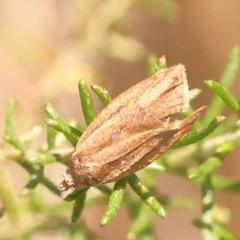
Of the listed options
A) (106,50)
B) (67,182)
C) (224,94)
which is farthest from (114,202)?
(106,50)

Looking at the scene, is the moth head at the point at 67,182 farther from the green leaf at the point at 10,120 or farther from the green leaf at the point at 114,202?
the green leaf at the point at 10,120

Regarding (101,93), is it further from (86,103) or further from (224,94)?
(224,94)

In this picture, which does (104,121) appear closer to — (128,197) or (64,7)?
(128,197)

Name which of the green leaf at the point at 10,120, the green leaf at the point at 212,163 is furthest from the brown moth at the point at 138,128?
the green leaf at the point at 10,120

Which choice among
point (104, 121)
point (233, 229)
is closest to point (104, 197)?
point (104, 121)

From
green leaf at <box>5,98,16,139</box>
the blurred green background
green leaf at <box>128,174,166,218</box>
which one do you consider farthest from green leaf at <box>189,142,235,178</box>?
the blurred green background


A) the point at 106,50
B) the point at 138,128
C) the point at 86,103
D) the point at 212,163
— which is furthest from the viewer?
the point at 106,50

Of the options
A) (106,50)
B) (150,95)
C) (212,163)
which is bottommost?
(212,163)

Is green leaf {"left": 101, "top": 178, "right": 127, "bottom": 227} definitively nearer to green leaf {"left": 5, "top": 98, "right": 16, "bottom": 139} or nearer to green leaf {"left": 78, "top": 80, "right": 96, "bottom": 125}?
green leaf {"left": 78, "top": 80, "right": 96, "bottom": 125}
